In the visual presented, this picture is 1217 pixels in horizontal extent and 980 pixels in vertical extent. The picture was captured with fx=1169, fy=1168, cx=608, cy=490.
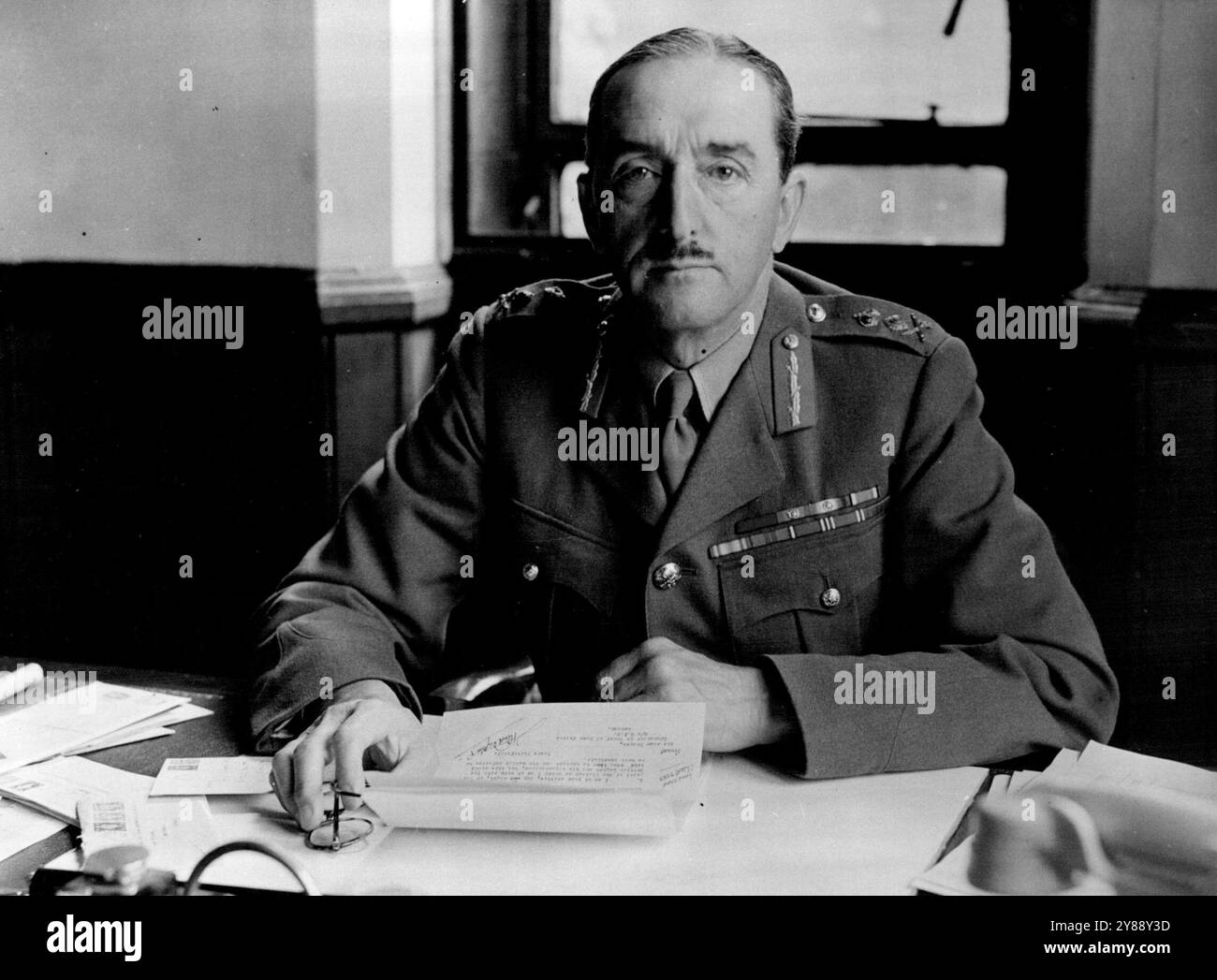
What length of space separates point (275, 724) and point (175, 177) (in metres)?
0.78

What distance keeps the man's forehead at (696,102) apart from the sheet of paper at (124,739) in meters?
0.77

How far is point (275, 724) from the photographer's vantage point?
3.76 ft

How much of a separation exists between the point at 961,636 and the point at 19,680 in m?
0.98

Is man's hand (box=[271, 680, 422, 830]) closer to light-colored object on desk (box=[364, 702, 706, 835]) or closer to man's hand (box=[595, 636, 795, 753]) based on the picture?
light-colored object on desk (box=[364, 702, 706, 835])

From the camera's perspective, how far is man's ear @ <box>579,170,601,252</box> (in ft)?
4.21

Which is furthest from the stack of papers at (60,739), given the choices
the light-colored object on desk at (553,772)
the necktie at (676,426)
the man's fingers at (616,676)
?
the necktie at (676,426)

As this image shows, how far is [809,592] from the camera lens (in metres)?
1.26

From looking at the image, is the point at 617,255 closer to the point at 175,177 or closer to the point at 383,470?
the point at 383,470

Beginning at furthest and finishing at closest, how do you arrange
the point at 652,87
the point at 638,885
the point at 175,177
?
the point at 175,177, the point at 652,87, the point at 638,885

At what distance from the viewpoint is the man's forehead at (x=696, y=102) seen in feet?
3.96
